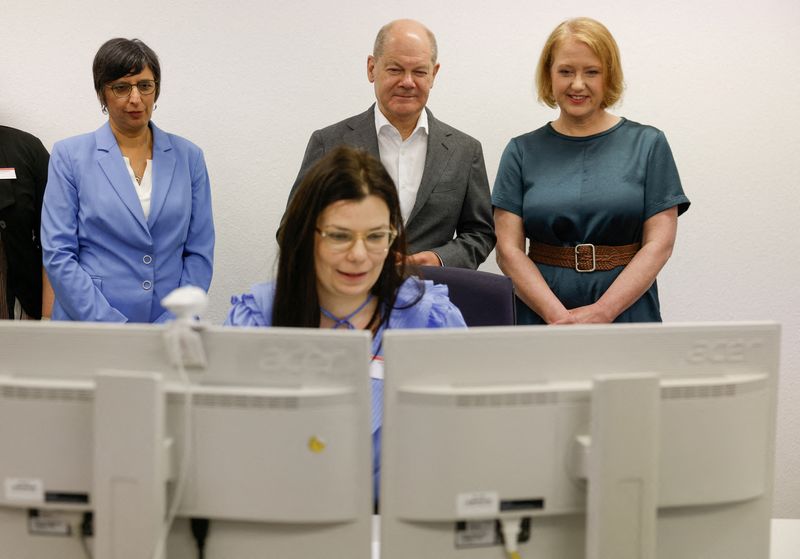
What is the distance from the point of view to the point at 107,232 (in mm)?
2672

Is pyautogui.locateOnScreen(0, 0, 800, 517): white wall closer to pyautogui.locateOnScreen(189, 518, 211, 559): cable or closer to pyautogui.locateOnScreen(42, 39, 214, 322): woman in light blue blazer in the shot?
pyautogui.locateOnScreen(42, 39, 214, 322): woman in light blue blazer

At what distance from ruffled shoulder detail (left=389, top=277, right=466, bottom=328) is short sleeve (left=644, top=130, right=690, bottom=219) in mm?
938

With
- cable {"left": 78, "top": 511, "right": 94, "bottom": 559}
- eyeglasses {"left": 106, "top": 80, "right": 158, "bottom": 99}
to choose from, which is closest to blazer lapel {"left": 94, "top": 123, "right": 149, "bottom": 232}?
eyeglasses {"left": 106, "top": 80, "right": 158, "bottom": 99}

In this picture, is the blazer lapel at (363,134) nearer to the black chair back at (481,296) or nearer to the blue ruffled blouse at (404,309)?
the black chair back at (481,296)

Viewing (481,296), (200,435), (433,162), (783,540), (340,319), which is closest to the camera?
(200,435)

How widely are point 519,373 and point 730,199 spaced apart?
2747 mm

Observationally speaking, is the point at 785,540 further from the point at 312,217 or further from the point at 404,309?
the point at 312,217

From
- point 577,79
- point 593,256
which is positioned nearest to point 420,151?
point 577,79

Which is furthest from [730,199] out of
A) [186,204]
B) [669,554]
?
[669,554]

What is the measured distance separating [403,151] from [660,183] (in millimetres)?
811

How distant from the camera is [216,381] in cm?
111

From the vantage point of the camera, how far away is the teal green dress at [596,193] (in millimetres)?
2533

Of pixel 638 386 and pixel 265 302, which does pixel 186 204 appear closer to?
pixel 265 302

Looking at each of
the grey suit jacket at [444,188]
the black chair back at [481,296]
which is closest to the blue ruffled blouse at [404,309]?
the black chair back at [481,296]
